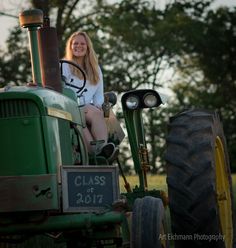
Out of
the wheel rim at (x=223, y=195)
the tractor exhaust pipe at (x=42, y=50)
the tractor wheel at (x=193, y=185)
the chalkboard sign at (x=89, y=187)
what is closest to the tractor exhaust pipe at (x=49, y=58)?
the tractor exhaust pipe at (x=42, y=50)

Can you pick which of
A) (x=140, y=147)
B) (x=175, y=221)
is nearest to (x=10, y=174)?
(x=175, y=221)

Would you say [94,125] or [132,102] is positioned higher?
[132,102]

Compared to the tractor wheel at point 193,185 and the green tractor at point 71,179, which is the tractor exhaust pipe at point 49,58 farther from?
the tractor wheel at point 193,185

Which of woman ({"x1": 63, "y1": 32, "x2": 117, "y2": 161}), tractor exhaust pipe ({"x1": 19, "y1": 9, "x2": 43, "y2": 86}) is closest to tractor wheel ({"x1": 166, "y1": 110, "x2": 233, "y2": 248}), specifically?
woman ({"x1": 63, "y1": 32, "x2": 117, "y2": 161})

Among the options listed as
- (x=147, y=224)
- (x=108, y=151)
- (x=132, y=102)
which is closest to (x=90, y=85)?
(x=132, y=102)

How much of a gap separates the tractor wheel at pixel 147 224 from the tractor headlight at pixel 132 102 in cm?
182

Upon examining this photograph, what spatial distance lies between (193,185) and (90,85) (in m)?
1.62

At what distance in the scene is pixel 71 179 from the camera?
18.7ft

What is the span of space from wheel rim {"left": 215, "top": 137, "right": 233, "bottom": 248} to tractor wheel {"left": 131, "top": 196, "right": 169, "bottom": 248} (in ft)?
5.52

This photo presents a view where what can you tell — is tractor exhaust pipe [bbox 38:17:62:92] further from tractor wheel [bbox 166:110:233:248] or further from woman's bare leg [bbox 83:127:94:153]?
tractor wheel [bbox 166:110:233:248]

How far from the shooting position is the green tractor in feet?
18.3

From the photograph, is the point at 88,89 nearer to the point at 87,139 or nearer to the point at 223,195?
the point at 87,139

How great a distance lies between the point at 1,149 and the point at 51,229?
664 mm

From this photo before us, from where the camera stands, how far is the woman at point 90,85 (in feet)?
22.8
